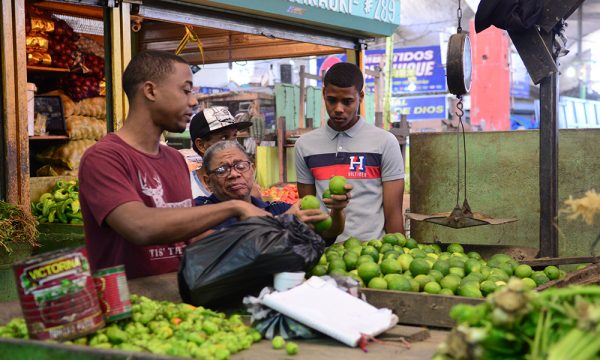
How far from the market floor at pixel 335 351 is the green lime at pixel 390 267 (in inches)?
23.6

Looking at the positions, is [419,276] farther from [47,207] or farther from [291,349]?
[47,207]

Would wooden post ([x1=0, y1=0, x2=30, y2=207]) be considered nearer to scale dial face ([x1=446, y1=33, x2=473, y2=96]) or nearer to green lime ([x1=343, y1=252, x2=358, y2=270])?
scale dial face ([x1=446, y1=33, x2=473, y2=96])

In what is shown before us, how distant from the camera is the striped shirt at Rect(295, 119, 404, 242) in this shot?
187 inches

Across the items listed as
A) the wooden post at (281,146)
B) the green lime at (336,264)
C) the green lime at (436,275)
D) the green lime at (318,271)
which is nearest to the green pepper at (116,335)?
the green lime at (318,271)

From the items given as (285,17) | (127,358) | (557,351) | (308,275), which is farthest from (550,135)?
(285,17)

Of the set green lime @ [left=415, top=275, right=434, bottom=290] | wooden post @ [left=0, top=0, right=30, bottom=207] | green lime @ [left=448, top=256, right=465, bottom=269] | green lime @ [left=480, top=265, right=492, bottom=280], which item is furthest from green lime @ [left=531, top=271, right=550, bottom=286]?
wooden post @ [left=0, top=0, right=30, bottom=207]

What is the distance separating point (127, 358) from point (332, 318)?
765 mm

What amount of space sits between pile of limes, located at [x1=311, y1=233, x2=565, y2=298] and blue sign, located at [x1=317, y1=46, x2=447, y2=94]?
749 inches

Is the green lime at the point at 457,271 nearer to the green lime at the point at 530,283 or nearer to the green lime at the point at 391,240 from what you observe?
the green lime at the point at 530,283

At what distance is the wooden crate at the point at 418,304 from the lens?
2.81 metres

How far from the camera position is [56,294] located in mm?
2191

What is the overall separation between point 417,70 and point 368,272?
20479 mm

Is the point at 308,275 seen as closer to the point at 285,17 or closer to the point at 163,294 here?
the point at 163,294

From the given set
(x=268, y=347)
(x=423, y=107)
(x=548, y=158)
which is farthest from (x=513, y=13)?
(x=423, y=107)
